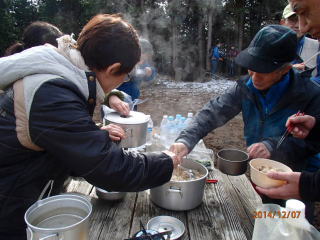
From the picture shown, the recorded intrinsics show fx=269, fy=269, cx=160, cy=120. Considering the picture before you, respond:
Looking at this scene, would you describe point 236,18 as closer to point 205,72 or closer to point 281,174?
point 205,72

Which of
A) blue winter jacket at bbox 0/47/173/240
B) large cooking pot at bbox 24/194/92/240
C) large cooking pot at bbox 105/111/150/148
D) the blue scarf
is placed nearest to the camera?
large cooking pot at bbox 24/194/92/240

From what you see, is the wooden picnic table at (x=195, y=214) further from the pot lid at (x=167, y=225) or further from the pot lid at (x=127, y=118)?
the pot lid at (x=127, y=118)

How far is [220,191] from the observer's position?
7.35 ft

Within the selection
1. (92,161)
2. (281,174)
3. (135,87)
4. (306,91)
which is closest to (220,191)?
(281,174)

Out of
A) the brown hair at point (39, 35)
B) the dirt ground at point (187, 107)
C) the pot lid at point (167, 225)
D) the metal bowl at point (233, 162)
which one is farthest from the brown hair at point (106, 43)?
the dirt ground at point (187, 107)

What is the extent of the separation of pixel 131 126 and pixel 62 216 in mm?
794

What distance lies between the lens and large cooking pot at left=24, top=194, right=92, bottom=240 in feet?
3.50

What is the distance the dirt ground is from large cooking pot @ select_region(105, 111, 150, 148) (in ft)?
10.0

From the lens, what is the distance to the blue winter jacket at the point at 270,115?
2.29 meters

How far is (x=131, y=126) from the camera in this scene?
6.18ft
